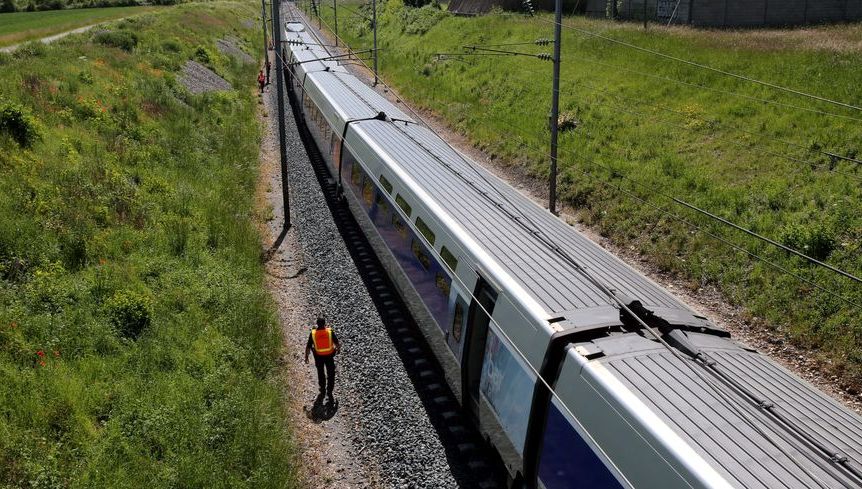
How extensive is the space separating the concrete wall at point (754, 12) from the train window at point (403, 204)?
26.9 m

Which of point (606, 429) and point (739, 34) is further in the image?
point (739, 34)

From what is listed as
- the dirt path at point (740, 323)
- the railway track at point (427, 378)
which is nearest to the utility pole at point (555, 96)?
the dirt path at point (740, 323)

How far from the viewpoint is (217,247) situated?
624 inches

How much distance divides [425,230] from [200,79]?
28.2 metres

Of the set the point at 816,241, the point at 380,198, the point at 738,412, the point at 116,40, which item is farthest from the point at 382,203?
the point at 116,40

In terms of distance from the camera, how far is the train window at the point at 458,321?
989 cm

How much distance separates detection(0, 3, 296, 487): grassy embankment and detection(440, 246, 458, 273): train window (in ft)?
12.9

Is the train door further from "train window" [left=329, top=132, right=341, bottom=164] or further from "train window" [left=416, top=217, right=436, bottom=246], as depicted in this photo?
"train window" [left=329, top=132, right=341, bottom=164]

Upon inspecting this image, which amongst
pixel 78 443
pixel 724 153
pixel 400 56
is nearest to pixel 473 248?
pixel 78 443

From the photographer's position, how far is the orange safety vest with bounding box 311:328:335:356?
10883 mm

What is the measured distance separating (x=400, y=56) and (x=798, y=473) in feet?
155

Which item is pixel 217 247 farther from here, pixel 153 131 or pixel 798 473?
pixel 798 473

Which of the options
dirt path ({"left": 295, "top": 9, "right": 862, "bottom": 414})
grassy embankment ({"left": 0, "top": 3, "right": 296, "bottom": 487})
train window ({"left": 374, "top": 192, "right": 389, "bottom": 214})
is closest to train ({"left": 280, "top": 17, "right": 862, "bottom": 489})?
train window ({"left": 374, "top": 192, "right": 389, "bottom": 214})

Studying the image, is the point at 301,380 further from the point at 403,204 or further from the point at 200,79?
the point at 200,79
